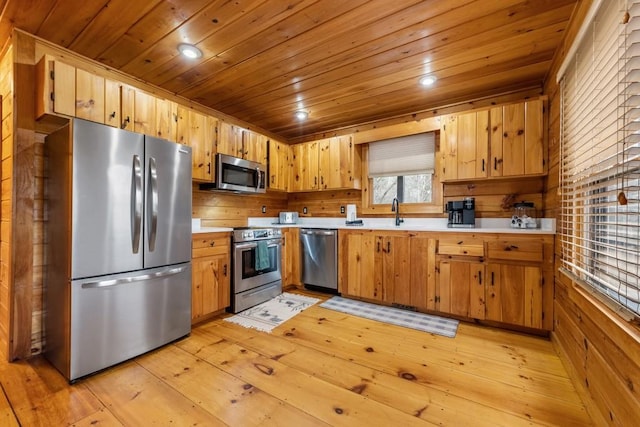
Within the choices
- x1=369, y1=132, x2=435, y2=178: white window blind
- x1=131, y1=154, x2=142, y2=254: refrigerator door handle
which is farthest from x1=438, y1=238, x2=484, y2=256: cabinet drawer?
x1=131, y1=154, x2=142, y2=254: refrigerator door handle

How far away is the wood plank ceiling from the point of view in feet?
5.99

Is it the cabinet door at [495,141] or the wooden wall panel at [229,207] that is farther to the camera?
the wooden wall panel at [229,207]

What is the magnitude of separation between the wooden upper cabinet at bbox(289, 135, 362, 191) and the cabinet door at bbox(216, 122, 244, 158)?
1.08 metres

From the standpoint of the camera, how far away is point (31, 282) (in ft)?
6.73

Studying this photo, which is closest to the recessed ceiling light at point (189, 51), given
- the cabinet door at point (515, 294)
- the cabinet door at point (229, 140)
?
the cabinet door at point (229, 140)

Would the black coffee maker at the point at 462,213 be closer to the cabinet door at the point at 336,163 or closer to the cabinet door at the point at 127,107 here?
the cabinet door at the point at 336,163

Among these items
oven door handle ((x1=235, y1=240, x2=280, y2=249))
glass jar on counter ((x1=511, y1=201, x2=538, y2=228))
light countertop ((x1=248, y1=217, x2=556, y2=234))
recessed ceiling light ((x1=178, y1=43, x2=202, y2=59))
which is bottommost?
oven door handle ((x1=235, y1=240, x2=280, y2=249))

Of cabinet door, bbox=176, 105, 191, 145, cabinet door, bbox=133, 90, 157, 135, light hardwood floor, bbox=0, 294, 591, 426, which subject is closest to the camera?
light hardwood floor, bbox=0, 294, 591, 426

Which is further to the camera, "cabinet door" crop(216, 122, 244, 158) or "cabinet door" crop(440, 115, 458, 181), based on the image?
"cabinet door" crop(216, 122, 244, 158)

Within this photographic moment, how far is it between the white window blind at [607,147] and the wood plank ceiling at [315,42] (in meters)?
0.53

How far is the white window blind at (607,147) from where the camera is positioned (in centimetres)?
113

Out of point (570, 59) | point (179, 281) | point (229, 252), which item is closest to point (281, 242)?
point (229, 252)

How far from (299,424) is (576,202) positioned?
90.1 inches

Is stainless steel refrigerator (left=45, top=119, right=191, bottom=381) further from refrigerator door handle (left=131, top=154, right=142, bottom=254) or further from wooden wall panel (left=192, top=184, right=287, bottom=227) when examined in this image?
wooden wall panel (left=192, top=184, right=287, bottom=227)
